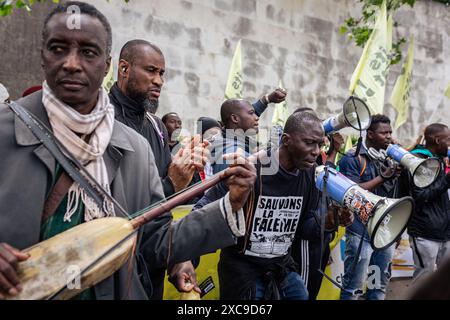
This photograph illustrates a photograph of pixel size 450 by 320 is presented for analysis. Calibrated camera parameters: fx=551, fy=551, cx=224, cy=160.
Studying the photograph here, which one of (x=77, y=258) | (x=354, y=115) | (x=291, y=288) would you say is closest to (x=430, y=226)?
(x=354, y=115)

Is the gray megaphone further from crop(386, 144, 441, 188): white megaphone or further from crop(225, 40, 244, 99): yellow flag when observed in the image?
crop(225, 40, 244, 99): yellow flag

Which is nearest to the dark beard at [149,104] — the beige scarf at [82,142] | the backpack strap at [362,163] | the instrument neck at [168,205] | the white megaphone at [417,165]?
the beige scarf at [82,142]

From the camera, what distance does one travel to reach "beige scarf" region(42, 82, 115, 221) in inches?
79.9

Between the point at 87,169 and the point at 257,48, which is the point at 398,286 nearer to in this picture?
the point at 257,48

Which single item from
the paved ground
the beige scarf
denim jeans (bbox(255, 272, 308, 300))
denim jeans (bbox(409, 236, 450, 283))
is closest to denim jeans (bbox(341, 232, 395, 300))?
denim jeans (bbox(409, 236, 450, 283))

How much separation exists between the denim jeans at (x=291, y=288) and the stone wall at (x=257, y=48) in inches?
189

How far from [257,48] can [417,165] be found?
16.5ft

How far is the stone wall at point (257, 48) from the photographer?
769 cm

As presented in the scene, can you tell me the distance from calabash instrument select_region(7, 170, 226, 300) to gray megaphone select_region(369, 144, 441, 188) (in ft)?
12.6

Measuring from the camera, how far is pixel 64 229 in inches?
79.6

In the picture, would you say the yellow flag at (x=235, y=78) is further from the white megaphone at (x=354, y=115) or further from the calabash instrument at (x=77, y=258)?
the calabash instrument at (x=77, y=258)

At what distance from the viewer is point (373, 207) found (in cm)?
388

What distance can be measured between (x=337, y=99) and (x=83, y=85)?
9269 mm

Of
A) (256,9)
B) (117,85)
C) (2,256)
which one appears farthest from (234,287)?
(256,9)
